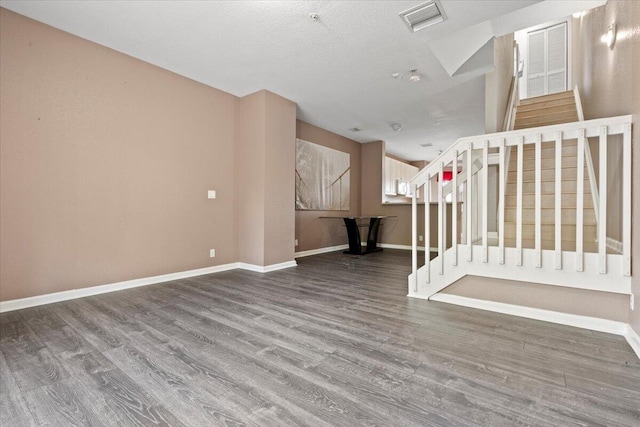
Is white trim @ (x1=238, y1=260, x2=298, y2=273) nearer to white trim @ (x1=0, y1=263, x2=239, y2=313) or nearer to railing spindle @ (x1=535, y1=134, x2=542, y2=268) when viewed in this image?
white trim @ (x1=0, y1=263, x2=239, y2=313)

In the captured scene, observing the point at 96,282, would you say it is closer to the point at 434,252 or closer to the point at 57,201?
the point at 57,201

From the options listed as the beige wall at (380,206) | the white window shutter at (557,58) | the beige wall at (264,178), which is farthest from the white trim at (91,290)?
the white window shutter at (557,58)

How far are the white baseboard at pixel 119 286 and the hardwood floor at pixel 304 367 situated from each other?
0.13 meters

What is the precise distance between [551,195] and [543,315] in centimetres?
158

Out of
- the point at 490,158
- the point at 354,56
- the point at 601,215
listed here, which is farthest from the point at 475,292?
the point at 354,56

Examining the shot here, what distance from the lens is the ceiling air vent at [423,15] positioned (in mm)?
2604

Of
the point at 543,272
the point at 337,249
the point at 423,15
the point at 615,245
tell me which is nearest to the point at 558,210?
the point at 543,272

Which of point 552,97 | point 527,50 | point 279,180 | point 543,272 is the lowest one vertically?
point 543,272

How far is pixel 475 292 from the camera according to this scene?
2.74 metres

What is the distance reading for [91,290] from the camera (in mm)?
3119

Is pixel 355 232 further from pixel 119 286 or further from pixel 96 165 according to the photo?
pixel 96 165

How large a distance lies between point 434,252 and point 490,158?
3.31m

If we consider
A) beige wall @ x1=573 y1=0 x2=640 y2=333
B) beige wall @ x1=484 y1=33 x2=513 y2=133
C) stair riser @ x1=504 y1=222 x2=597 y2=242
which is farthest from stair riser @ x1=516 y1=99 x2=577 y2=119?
stair riser @ x1=504 y1=222 x2=597 y2=242

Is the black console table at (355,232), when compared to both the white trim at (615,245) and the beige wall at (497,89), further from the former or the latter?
the white trim at (615,245)
